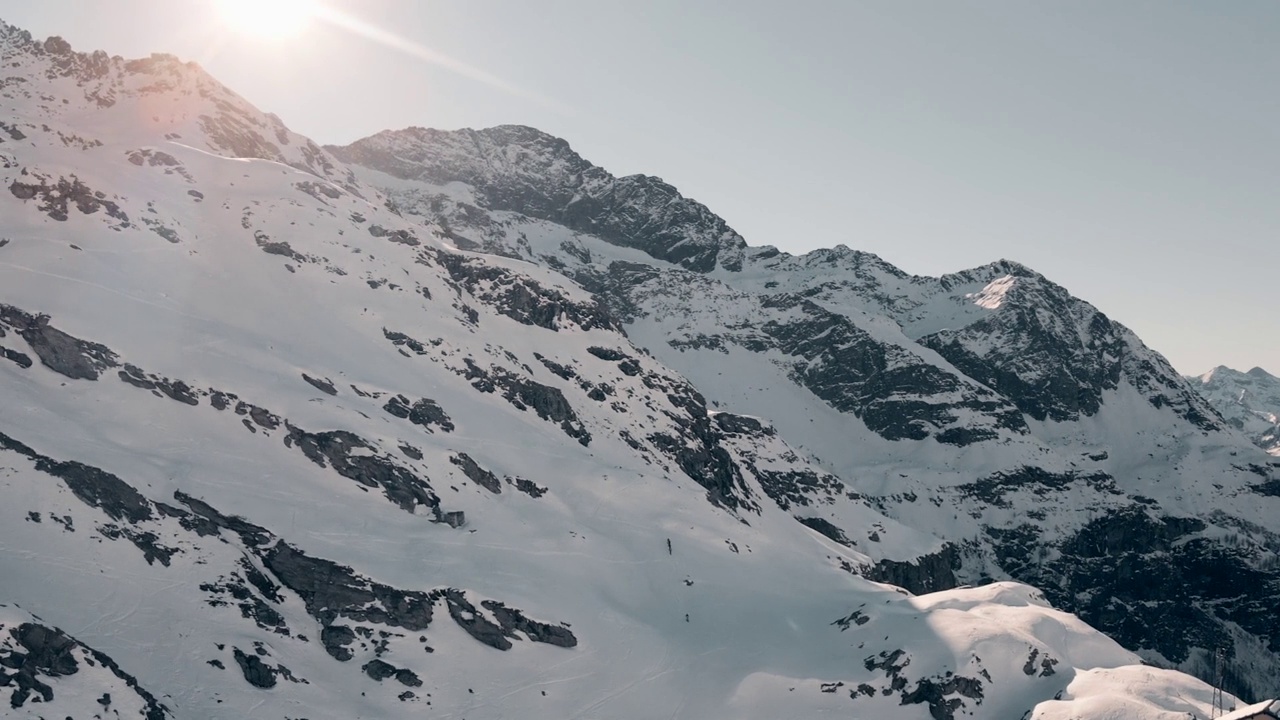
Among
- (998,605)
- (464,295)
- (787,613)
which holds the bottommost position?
(787,613)

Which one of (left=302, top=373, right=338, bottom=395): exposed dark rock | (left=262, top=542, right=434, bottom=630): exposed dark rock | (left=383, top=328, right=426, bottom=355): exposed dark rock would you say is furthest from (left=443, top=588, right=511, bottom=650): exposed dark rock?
(left=383, top=328, right=426, bottom=355): exposed dark rock

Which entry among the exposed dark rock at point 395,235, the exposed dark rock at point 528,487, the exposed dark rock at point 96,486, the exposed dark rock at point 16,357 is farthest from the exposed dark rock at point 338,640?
the exposed dark rock at point 395,235

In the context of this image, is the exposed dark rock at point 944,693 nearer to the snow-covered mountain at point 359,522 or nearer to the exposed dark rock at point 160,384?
the snow-covered mountain at point 359,522

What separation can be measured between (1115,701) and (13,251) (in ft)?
394

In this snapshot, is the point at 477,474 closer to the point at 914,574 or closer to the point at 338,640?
the point at 338,640

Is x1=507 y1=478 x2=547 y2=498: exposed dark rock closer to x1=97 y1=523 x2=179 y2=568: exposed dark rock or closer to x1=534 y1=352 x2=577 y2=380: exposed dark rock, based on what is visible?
x1=534 y1=352 x2=577 y2=380: exposed dark rock

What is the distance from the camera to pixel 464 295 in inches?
7185

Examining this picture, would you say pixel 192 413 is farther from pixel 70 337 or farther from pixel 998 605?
Result: pixel 998 605

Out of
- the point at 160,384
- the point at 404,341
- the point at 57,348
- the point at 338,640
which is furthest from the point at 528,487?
the point at 57,348

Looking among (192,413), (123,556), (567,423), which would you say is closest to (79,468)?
(123,556)

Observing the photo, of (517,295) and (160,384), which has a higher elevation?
(517,295)

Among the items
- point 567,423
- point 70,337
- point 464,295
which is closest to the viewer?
point 70,337

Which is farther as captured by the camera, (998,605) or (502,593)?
(998,605)

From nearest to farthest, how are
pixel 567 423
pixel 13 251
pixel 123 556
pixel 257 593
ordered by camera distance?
pixel 123 556, pixel 257 593, pixel 13 251, pixel 567 423
